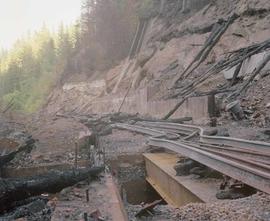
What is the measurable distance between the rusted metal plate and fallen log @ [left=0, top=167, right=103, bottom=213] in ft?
6.55

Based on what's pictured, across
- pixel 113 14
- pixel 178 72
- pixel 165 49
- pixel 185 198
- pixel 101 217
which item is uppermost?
pixel 113 14

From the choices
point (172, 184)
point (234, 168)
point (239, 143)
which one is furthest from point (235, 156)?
point (172, 184)

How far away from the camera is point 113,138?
15.9m

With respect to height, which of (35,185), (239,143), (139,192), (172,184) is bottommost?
(139,192)

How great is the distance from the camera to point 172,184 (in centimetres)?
871

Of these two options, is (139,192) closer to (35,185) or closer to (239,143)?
(239,143)

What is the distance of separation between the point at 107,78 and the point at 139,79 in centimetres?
1083

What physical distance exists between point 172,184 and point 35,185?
3.74 m

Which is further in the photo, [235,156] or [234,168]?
[235,156]

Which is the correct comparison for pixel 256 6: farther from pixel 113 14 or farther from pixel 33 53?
pixel 33 53

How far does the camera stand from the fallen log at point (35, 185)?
555 cm

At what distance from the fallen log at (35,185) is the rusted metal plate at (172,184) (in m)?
2.00

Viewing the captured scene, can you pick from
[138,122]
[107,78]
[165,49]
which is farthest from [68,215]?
[107,78]

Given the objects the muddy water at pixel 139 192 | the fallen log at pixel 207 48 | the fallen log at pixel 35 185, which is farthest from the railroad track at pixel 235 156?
the fallen log at pixel 207 48
